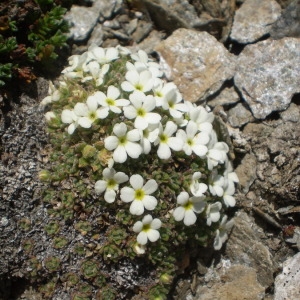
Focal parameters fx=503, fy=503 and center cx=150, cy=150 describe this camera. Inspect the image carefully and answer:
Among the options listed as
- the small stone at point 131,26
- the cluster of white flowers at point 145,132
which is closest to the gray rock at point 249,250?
the cluster of white flowers at point 145,132

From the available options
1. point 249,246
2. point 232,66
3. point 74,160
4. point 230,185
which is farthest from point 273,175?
point 74,160

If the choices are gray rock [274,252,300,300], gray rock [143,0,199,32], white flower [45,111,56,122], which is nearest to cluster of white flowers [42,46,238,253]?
white flower [45,111,56,122]

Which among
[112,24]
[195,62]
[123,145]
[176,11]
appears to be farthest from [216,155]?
[112,24]

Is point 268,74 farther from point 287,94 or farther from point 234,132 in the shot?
point 234,132

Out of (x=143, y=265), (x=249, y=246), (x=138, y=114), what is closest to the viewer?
(x=138, y=114)

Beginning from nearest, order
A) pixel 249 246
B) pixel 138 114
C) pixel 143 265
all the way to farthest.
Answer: pixel 138 114 → pixel 143 265 → pixel 249 246

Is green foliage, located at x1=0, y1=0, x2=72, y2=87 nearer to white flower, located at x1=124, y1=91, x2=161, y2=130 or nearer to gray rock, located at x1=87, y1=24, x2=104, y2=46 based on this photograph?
gray rock, located at x1=87, y1=24, x2=104, y2=46

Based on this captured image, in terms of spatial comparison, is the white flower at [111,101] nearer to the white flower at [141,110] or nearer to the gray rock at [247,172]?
the white flower at [141,110]
